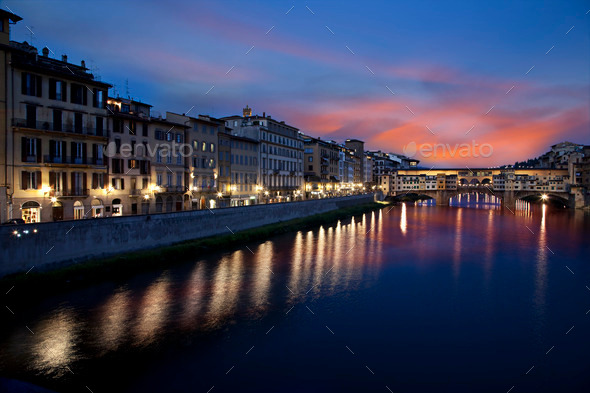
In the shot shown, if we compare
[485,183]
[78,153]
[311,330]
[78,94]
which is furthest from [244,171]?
[485,183]

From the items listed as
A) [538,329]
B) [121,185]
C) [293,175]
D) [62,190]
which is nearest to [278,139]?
[293,175]

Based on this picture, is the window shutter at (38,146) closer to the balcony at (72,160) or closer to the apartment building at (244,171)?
the balcony at (72,160)

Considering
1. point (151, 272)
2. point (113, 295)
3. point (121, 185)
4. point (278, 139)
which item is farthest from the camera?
point (278, 139)

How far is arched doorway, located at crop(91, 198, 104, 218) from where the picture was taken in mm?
25000

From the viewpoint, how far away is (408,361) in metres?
11.5

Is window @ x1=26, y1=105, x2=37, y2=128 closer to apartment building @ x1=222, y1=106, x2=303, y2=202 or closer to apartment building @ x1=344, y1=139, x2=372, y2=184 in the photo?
apartment building @ x1=222, y1=106, x2=303, y2=202

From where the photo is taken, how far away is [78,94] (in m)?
23.4

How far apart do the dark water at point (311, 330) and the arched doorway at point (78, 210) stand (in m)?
7.74

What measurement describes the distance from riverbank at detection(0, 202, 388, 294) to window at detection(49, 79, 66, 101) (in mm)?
10429

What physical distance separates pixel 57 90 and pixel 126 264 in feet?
37.8

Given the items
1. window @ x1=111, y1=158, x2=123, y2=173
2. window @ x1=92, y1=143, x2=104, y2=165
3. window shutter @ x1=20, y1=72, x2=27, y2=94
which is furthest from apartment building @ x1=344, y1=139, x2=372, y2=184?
window shutter @ x1=20, y1=72, x2=27, y2=94

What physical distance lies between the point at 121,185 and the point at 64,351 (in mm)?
17793

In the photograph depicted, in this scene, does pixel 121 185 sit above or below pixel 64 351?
above

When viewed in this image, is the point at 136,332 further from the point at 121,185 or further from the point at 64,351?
the point at 121,185
